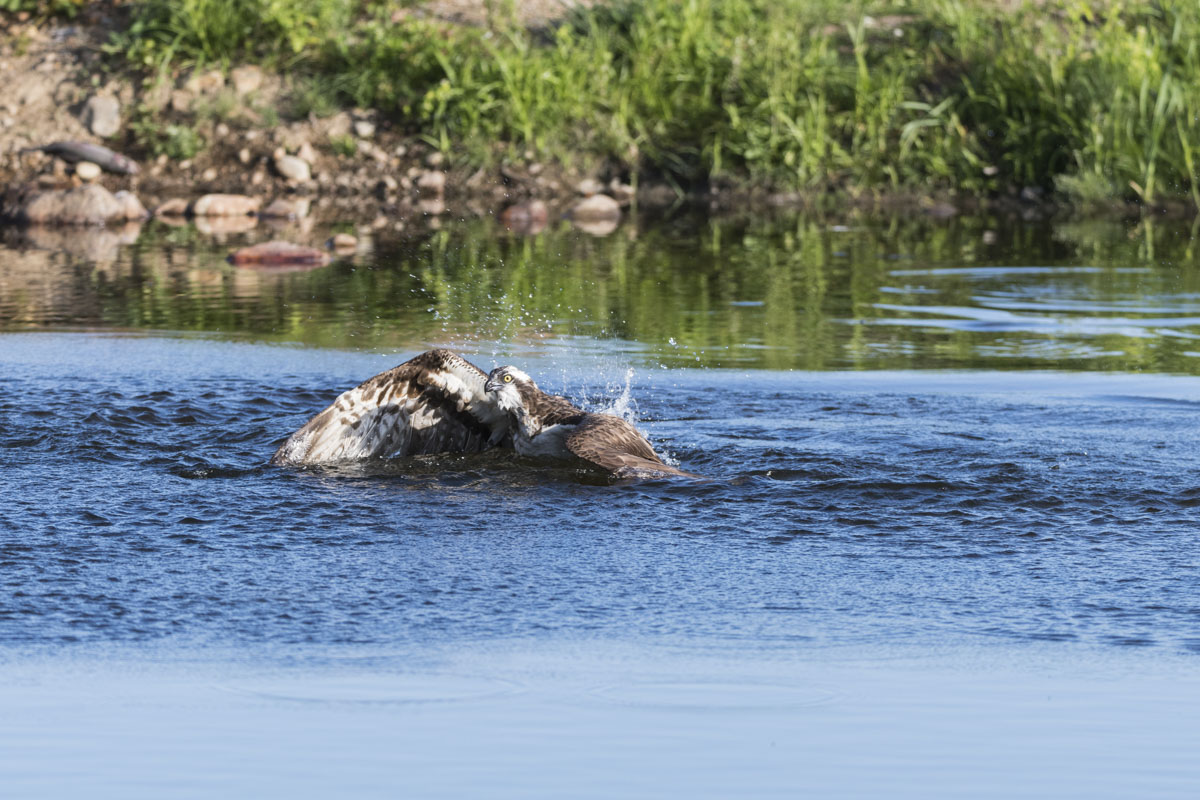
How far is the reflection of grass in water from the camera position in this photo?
909cm

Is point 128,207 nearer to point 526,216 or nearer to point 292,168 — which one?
point 292,168

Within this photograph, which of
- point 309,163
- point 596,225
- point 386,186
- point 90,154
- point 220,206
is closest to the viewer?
point 596,225

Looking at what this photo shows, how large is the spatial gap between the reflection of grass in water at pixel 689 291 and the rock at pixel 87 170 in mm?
2191

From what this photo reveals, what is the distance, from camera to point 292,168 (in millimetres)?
17578

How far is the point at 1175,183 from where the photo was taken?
1706 centimetres

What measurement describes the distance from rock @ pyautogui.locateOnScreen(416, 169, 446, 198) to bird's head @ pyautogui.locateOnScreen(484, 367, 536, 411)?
11657 millimetres

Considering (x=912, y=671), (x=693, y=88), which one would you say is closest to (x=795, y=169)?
(x=693, y=88)

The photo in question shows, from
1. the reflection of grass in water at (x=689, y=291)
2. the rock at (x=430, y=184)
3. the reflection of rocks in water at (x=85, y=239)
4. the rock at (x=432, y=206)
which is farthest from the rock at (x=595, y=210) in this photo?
the reflection of rocks in water at (x=85, y=239)

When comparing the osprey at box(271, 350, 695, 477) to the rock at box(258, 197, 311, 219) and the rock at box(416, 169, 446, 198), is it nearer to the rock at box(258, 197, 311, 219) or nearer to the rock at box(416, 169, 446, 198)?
the rock at box(258, 197, 311, 219)

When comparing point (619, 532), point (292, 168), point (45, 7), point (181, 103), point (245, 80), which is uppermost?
point (45, 7)

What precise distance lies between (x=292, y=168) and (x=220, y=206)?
1230 millimetres

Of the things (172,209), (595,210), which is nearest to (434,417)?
(595,210)

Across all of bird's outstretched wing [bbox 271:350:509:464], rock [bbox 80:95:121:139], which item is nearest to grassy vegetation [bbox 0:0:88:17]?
rock [bbox 80:95:121:139]

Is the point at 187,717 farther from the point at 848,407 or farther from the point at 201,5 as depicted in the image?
the point at 201,5
